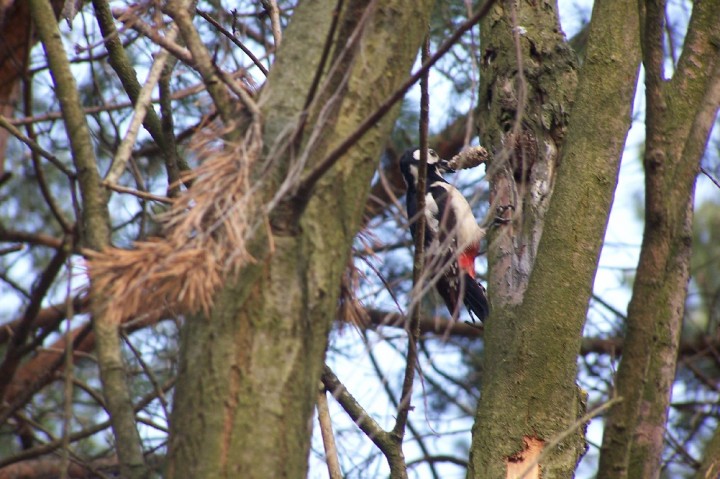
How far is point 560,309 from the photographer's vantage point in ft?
7.86

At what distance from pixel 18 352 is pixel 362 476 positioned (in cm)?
173

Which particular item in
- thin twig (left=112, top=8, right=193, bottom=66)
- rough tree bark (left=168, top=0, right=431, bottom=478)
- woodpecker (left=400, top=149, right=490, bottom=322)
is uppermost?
woodpecker (left=400, top=149, right=490, bottom=322)

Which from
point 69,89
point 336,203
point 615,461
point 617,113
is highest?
point 617,113

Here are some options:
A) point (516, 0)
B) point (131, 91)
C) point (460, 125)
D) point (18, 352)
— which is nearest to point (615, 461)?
point (131, 91)

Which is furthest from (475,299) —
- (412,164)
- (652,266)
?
(652,266)

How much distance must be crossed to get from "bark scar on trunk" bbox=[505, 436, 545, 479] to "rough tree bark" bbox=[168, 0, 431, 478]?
105 cm

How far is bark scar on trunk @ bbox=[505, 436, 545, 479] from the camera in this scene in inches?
94.0

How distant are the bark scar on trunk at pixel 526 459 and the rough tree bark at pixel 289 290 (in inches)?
41.3

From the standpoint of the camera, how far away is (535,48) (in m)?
3.03

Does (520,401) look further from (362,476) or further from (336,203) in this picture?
(362,476)

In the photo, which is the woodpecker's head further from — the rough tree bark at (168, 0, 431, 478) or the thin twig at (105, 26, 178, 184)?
the rough tree bark at (168, 0, 431, 478)

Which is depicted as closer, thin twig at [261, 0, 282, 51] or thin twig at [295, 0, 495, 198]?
thin twig at [295, 0, 495, 198]

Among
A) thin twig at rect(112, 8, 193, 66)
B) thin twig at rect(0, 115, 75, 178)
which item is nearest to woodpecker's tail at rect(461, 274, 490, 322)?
thin twig at rect(0, 115, 75, 178)

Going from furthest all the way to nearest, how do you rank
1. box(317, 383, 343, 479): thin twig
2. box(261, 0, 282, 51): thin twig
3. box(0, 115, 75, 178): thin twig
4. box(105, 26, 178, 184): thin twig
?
box(261, 0, 282, 51): thin twig, box(317, 383, 343, 479): thin twig, box(0, 115, 75, 178): thin twig, box(105, 26, 178, 184): thin twig
